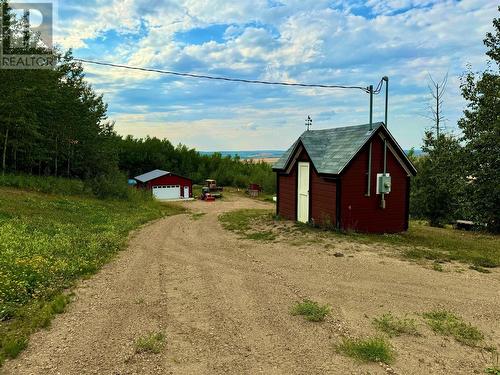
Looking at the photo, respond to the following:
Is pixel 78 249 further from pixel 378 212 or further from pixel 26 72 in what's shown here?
pixel 26 72

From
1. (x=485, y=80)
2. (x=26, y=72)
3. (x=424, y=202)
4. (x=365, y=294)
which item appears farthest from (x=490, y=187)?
(x=26, y=72)

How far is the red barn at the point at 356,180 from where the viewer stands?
1480 centimetres

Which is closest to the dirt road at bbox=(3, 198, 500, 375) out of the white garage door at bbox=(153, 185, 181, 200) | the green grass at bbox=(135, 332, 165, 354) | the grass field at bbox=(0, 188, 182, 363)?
the green grass at bbox=(135, 332, 165, 354)

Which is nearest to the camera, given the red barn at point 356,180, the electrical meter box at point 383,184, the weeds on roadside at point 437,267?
the weeds on roadside at point 437,267

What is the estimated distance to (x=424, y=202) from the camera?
28.4 metres

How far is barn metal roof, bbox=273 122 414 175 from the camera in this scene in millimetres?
14873

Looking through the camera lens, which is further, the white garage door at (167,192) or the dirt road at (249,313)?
the white garage door at (167,192)

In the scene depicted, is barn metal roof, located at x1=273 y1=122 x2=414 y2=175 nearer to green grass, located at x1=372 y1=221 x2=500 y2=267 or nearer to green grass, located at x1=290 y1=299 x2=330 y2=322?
green grass, located at x1=372 y1=221 x2=500 y2=267

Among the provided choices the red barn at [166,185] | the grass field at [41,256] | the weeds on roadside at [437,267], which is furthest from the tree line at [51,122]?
the weeds on roadside at [437,267]

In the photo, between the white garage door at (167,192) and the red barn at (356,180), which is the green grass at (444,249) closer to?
the red barn at (356,180)

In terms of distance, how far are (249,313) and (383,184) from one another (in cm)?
1041

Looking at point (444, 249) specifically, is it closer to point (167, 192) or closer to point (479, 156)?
point (479, 156)

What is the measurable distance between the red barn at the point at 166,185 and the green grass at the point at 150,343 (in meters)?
43.8

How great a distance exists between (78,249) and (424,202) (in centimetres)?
2536
